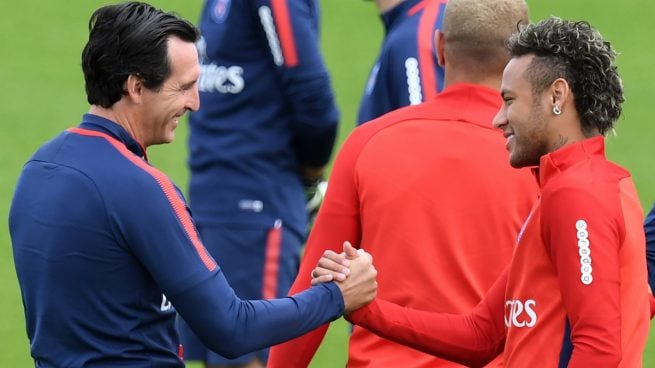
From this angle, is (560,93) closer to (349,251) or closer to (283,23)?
(349,251)

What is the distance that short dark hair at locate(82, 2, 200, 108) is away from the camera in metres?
3.72

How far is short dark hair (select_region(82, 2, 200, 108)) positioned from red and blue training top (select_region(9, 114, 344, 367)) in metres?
0.09

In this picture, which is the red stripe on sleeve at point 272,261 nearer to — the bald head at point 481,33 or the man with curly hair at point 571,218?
the bald head at point 481,33

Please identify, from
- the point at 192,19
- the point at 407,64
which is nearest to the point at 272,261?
the point at 407,64

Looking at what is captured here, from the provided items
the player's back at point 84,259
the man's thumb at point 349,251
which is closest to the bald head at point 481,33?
the man's thumb at point 349,251

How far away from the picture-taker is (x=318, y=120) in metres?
5.90

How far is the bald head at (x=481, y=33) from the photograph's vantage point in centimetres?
415

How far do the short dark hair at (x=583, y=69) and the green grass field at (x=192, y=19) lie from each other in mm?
5230

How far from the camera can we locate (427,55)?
17.2 feet

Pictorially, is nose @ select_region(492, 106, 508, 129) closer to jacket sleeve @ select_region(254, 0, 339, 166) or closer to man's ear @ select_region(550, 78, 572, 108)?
man's ear @ select_region(550, 78, 572, 108)

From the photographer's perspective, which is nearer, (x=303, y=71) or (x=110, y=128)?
(x=110, y=128)

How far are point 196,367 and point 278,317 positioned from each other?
3.42m

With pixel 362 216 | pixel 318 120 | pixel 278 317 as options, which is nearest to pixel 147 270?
pixel 278 317

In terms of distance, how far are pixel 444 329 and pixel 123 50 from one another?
1.06 m
